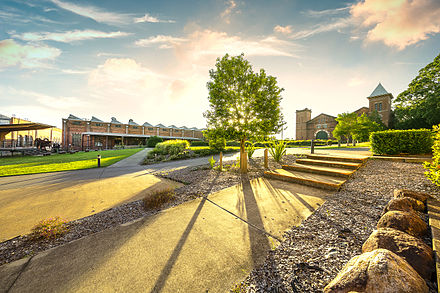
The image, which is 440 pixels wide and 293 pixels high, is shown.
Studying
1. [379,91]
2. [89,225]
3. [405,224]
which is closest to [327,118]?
[379,91]

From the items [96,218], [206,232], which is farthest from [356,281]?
[96,218]

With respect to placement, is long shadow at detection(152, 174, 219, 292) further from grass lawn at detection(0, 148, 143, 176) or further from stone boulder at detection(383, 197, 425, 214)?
grass lawn at detection(0, 148, 143, 176)

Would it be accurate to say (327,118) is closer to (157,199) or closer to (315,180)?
(315,180)

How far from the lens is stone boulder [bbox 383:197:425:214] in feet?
7.80

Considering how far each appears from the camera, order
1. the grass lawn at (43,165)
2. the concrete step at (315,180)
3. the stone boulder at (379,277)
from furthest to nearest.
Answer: the grass lawn at (43,165)
the concrete step at (315,180)
the stone boulder at (379,277)

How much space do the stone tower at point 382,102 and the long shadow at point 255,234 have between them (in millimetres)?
51336

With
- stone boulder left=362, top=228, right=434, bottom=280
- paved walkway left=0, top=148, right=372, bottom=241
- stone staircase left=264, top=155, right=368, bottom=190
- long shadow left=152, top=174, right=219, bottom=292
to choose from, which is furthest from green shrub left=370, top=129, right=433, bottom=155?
paved walkway left=0, top=148, right=372, bottom=241

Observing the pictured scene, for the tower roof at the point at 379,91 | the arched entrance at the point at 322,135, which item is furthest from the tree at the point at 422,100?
the arched entrance at the point at 322,135

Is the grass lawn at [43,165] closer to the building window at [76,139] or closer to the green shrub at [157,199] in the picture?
the green shrub at [157,199]

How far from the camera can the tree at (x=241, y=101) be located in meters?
6.61

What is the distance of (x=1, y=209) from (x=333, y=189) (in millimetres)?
7779

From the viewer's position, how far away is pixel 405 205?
242cm

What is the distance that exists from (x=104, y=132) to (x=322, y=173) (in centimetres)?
3662

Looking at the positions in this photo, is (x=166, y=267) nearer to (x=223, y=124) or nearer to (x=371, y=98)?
(x=223, y=124)
